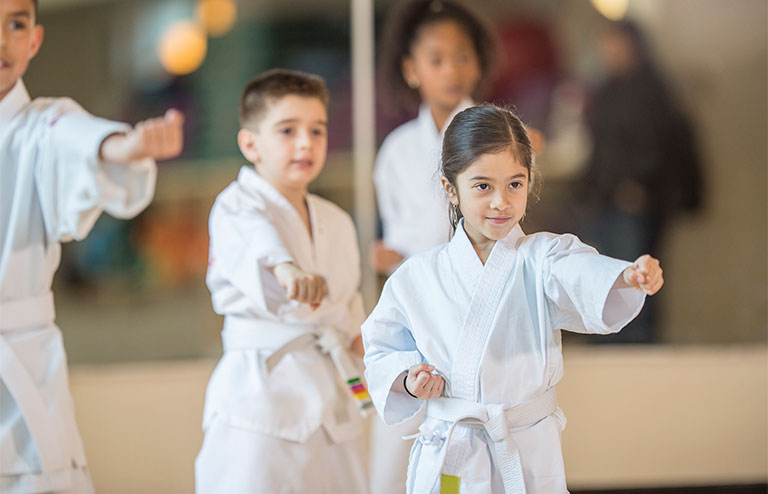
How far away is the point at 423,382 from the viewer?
1342mm

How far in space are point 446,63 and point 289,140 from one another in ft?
2.07

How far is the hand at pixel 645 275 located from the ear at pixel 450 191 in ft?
1.10

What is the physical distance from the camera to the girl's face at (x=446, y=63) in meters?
2.23

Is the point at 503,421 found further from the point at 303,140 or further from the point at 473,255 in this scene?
the point at 303,140

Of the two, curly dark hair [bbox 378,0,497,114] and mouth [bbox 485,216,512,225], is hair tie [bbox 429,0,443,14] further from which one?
mouth [bbox 485,216,512,225]

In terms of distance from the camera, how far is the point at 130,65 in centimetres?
303

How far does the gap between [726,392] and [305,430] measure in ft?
5.79

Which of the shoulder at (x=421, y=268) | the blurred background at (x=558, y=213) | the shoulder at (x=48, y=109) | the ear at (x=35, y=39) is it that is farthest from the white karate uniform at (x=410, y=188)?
the ear at (x=35, y=39)

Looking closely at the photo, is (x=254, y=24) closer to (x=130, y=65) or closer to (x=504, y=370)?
(x=130, y=65)

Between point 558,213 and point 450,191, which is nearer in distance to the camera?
point 450,191

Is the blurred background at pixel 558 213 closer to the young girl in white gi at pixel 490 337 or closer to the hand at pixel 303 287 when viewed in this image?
the hand at pixel 303 287

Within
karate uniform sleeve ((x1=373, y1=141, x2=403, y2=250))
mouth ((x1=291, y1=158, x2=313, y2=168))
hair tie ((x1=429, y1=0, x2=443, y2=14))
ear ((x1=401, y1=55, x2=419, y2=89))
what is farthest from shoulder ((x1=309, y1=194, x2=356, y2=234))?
hair tie ((x1=429, y1=0, x2=443, y2=14))

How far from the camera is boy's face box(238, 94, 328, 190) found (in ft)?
5.88

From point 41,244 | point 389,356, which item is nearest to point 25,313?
point 41,244
